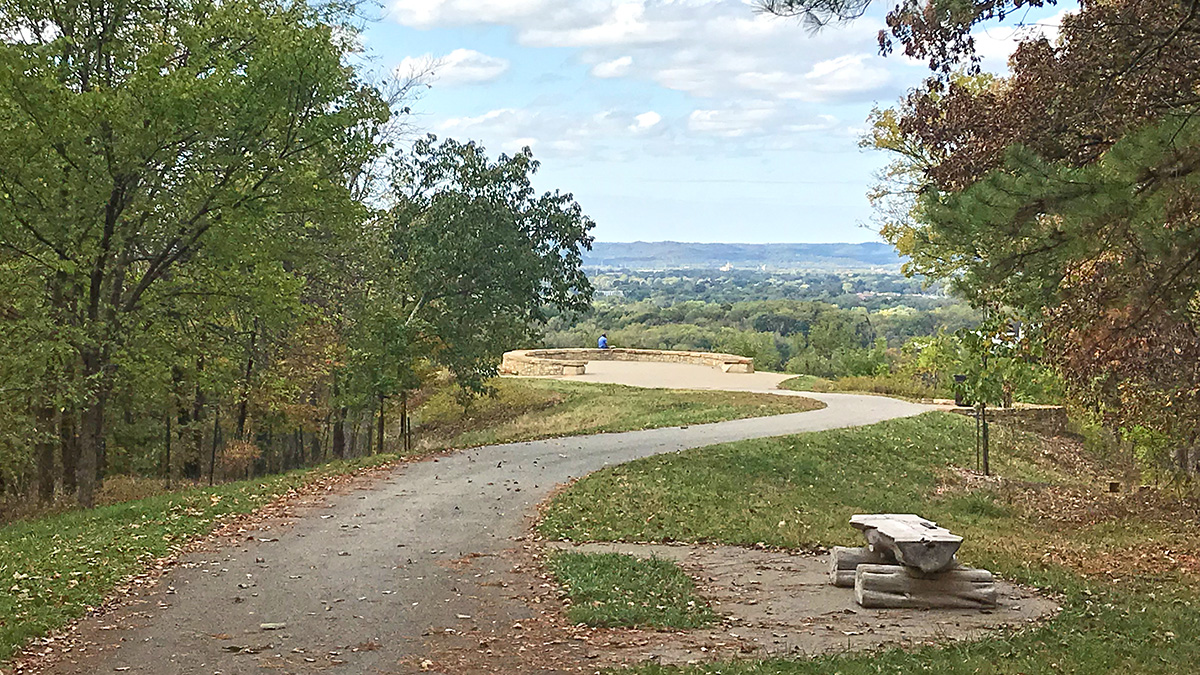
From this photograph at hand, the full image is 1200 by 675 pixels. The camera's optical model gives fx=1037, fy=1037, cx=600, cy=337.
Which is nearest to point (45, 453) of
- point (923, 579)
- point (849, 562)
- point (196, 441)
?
point (196, 441)

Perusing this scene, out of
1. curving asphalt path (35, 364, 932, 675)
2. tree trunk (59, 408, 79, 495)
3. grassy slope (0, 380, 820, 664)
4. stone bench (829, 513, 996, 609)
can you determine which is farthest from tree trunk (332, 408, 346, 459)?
stone bench (829, 513, 996, 609)

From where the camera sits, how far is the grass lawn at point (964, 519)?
6883mm

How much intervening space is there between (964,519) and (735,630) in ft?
27.3

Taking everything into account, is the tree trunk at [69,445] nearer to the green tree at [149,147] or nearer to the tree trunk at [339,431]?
the green tree at [149,147]

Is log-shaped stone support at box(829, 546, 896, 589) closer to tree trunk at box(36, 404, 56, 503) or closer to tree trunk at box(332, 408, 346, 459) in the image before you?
tree trunk at box(36, 404, 56, 503)

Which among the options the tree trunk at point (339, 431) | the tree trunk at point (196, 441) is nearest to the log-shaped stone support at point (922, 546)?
the tree trunk at point (196, 441)

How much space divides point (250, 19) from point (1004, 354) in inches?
473

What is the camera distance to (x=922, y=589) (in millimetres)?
8375

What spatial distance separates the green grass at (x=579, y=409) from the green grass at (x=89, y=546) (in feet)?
29.5

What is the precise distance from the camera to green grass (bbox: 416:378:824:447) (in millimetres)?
23562

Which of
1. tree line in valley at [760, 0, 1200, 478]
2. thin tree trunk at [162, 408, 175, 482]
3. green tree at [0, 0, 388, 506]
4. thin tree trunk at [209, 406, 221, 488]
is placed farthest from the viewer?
thin tree trunk at [209, 406, 221, 488]

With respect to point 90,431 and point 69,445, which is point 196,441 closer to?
point 69,445

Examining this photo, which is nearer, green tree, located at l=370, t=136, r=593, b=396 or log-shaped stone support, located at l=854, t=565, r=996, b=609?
log-shaped stone support, located at l=854, t=565, r=996, b=609

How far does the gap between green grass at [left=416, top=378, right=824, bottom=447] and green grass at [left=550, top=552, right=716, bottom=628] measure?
11941 millimetres
